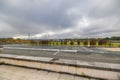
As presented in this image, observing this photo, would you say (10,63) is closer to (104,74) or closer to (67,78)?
(67,78)

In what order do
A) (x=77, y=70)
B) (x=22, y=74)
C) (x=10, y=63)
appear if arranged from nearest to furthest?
(x=77, y=70), (x=22, y=74), (x=10, y=63)

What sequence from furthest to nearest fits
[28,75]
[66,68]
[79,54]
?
[79,54]
[28,75]
[66,68]

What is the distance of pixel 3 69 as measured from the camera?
660 cm

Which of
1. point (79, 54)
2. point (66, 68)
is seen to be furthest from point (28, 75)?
point (79, 54)

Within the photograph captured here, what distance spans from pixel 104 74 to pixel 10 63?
18.2 ft

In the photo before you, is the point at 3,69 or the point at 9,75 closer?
the point at 9,75

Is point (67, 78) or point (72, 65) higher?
point (72, 65)

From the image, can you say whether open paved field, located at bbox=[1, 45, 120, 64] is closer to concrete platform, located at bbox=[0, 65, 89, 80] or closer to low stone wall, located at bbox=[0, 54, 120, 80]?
low stone wall, located at bbox=[0, 54, 120, 80]

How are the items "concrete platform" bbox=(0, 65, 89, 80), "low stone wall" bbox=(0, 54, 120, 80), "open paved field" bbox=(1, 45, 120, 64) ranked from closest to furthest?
"low stone wall" bbox=(0, 54, 120, 80)
"concrete platform" bbox=(0, 65, 89, 80)
"open paved field" bbox=(1, 45, 120, 64)

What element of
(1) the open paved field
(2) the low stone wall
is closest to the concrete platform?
(2) the low stone wall

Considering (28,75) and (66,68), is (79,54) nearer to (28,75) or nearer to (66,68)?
(66,68)

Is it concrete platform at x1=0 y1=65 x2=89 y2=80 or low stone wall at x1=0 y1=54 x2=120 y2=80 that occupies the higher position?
low stone wall at x1=0 y1=54 x2=120 y2=80

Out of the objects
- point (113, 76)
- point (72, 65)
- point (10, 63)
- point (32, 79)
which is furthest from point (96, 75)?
point (10, 63)

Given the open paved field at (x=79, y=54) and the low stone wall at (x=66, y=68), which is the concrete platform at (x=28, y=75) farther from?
the open paved field at (x=79, y=54)
